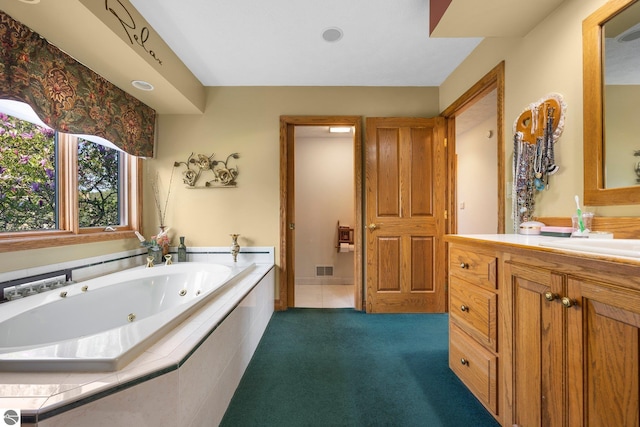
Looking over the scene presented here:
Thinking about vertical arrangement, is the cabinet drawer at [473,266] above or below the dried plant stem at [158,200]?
below

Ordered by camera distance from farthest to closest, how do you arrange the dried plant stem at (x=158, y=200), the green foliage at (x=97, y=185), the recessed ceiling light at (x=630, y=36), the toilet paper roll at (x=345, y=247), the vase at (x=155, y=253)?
the toilet paper roll at (x=345, y=247) < the dried plant stem at (x=158, y=200) < the vase at (x=155, y=253) < the green foliage at (x=97, y=185) < the recessed ceiling light at (x=630, y=36)

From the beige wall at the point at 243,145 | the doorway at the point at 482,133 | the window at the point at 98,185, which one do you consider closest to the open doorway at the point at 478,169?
the doorway at the point at 482,133

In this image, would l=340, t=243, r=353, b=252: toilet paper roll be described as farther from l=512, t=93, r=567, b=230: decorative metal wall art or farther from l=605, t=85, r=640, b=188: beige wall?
l=605, t=85, r=640, b=188: beige wall

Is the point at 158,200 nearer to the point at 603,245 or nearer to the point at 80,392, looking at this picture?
the point at 80,392

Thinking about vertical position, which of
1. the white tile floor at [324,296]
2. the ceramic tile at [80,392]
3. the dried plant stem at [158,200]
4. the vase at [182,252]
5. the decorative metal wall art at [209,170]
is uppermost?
the decorative metal wall art at [209,170]

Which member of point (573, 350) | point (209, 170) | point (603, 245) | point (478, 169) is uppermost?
point (478, 169)

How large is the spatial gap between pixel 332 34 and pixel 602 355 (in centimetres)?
225

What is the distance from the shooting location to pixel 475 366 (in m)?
1.36

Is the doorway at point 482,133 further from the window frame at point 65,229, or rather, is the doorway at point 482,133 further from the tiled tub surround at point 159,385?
the window frame at point 65,229

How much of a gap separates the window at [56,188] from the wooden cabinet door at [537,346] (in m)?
2.57

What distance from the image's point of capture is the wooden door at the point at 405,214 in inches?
104

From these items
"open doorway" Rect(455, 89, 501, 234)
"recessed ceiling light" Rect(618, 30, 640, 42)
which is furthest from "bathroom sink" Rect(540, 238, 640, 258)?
"open doorway" Rect(455, 89, 501, 234)

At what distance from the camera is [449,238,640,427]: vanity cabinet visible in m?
0.69

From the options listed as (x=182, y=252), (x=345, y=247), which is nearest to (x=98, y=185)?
(x=182, y=252)
